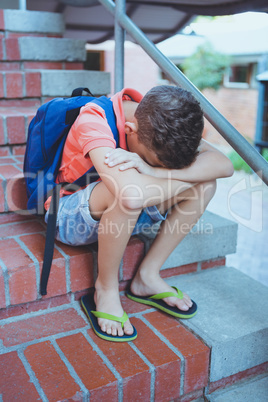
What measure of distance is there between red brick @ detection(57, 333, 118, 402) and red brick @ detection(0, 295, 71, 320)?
177 millimetres

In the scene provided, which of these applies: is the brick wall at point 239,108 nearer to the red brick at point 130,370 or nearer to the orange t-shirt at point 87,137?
the orange t-shirt at point 87,137

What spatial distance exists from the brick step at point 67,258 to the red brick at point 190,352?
28 centimetres

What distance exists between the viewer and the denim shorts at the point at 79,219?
1.31 meters

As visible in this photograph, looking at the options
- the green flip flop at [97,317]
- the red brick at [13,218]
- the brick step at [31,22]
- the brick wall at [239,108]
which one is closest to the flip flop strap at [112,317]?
the green flip flop at [97,317]

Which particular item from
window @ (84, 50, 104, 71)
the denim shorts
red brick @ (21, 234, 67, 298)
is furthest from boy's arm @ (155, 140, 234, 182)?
window @ (84, 50, 104, 71)

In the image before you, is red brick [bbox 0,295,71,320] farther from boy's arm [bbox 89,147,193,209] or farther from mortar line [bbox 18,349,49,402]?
boy's arm [bbox 89,147,193,209]

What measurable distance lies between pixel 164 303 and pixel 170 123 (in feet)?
2.03

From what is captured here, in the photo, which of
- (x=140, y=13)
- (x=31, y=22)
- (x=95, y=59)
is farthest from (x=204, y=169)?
(x=95, y=59)

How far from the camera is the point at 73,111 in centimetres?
132

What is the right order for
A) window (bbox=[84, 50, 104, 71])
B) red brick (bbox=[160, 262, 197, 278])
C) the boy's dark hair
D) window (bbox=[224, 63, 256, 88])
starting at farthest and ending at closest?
window (bbox=[224, 63, 256, 88])
window (bbox=[84, 50, 104, 71])
red brick (bbox=[160, 262, 197, 278])
the boy's dark hair

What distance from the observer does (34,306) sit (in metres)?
1.35

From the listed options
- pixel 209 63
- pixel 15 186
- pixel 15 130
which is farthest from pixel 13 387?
pixel 209 63

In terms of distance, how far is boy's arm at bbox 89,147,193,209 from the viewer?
1143 mm

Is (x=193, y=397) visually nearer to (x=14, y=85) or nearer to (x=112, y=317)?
→ (x=112, y=317)
